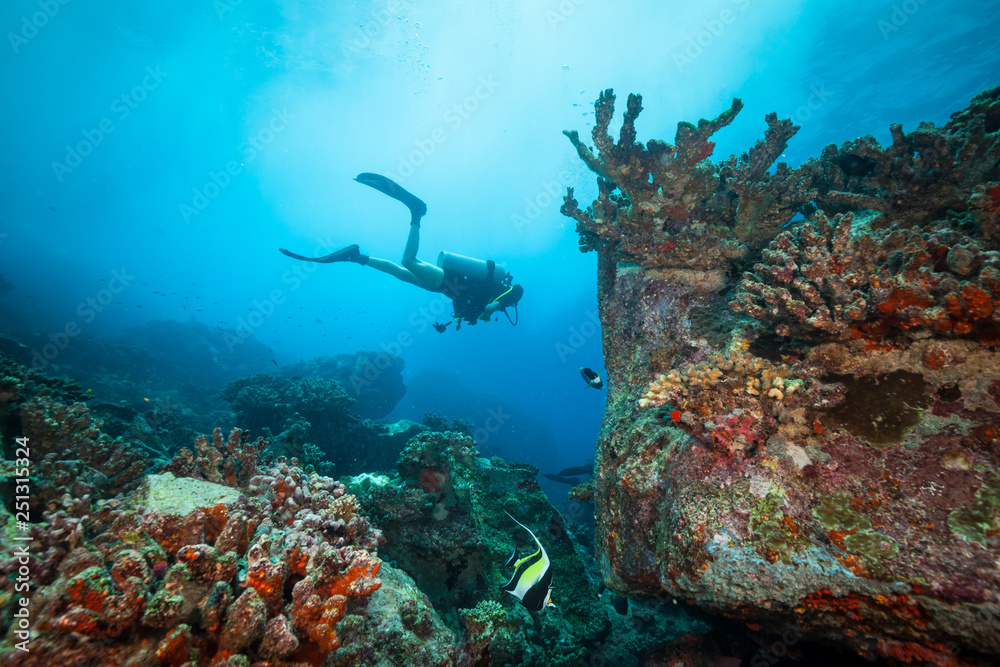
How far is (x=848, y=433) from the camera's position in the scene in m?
2.36

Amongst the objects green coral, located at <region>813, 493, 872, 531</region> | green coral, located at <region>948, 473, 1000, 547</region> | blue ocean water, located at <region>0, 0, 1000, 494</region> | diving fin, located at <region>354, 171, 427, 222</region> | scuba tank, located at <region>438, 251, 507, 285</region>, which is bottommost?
green coral, located at <region>813, 493, 872, 531</region>

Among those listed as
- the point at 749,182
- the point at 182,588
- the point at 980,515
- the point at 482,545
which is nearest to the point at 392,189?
the point at 749,182

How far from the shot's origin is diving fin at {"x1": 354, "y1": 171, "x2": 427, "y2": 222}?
1170 centimetres

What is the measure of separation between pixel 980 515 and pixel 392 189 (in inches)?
548

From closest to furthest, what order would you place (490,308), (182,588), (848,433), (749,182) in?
(182,588)
(848,433)
(749,182)
(490,308)

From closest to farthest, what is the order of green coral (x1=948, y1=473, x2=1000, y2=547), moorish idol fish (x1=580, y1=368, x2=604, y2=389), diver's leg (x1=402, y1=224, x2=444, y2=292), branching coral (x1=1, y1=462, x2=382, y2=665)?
branching coral (x1=1, y1=462, x2=382, y2=665) < green coral (x1=948, y1=473, x2=1000, y2=547) < moorish idol fish (x1=580, y1=368, x2=604, y2=389) < diver's leg (x1=402, y1=224, x2=444, y2=292)

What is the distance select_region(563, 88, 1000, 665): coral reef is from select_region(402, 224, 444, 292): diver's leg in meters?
Answer: 9.70

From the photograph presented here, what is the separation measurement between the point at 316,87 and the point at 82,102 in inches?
1398

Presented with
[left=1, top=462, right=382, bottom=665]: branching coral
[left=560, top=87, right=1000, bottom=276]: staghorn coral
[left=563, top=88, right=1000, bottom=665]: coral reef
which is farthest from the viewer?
[left=560, top=87, right=1000, bottom=276]: staghorn coral

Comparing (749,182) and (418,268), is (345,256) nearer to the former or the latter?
(418,268)

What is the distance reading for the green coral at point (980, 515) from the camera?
68.7 inches

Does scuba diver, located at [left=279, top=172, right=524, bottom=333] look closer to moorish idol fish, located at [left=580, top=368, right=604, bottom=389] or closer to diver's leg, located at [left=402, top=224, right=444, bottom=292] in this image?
diver's leg, located at [left=402, top=224, right=444, bottom=292]

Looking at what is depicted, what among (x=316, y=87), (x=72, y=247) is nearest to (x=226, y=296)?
(x=72, y=247)

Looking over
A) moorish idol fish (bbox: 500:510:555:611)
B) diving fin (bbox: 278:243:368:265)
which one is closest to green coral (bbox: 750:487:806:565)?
moorish idol fish (bbox: 500:510:555:611)
